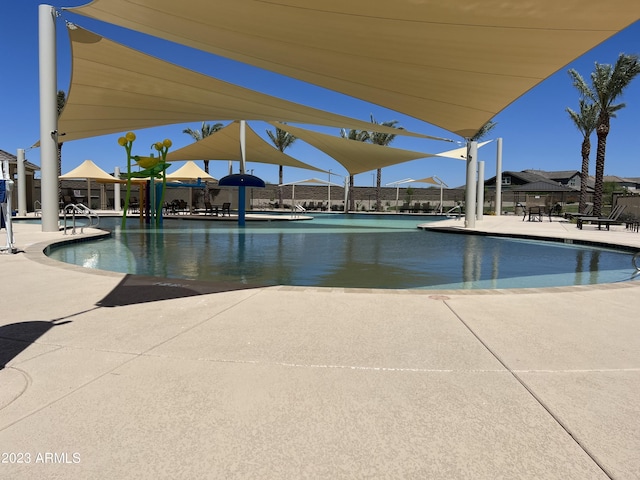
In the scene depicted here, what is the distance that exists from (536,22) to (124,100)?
30.8 feet

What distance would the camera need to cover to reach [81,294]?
155 inches

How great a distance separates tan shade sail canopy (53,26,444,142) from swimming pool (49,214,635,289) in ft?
11.3

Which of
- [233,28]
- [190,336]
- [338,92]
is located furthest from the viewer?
[338,92]

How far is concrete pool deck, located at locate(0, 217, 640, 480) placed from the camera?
4.82ft

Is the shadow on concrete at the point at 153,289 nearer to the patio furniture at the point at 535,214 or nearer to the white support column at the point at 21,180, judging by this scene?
the white support column at the point at 21,180

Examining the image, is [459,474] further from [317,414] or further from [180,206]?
[180,206]

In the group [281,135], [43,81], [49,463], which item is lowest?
[49,463]

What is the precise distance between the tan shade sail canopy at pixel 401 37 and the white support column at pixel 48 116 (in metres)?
3.71

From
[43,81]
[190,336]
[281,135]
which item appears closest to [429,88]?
[190,336]

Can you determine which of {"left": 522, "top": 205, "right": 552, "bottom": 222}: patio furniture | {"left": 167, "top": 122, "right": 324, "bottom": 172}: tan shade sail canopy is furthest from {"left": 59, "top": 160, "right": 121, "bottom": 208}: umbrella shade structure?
{"left": 522, "top": 205, "right": 552, "bottom": 222}: patio furniture

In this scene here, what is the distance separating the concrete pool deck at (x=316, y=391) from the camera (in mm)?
1470

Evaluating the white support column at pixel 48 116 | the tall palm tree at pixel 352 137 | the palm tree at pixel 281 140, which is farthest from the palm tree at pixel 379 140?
the white support column at pixel 48 116

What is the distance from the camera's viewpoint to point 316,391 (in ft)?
6.58

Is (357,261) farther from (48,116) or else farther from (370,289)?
(48,116)
